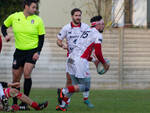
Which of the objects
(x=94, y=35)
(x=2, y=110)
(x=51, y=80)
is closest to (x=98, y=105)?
(x=94, y=35)

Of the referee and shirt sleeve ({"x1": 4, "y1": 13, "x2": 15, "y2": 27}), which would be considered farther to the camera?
shirt sleeve ({"x1": 4, "y1": 13, "x2": 15, "y2": 27})

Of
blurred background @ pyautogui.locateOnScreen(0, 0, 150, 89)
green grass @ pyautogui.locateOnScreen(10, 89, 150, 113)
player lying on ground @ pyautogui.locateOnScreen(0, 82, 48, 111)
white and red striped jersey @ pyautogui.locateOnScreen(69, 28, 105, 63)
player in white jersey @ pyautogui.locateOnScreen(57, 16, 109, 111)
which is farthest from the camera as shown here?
blurred background @ pyautogui.locateOnScreen(0, 0, 150, 89)

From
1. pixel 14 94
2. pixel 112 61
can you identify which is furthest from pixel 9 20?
pixel 112 61

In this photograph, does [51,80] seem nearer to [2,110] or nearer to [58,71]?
[58,71]

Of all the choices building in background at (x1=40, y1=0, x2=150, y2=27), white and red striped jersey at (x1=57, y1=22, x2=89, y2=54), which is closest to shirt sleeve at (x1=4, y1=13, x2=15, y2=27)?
white and red striped jersey at (x1=57, y1=22, x2=89, y2=54)

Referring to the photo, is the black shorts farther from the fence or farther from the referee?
the fence

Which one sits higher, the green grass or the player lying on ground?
the player lying on ground

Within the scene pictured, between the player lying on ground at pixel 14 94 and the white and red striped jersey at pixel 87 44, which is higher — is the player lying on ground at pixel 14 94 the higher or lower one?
the lower one

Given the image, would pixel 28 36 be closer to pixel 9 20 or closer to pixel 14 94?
pixel 9 20

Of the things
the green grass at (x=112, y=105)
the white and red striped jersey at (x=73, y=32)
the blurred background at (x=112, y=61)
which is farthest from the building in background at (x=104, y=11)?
the white and red striped jersey at (x=73, y=32)

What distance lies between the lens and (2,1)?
27766 millimetres

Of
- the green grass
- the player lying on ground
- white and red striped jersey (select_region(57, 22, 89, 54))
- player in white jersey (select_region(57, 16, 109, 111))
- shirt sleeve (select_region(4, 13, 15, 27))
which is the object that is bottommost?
the green grass

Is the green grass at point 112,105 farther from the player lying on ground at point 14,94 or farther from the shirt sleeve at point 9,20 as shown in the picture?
the shirt sleeve at point 9,20

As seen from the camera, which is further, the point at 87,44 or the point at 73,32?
the point at 73,32
